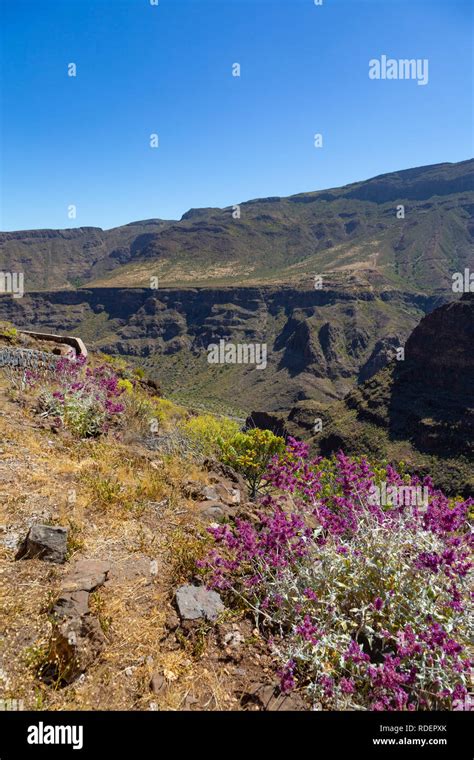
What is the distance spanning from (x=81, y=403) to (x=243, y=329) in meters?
148

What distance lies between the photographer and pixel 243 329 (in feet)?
509

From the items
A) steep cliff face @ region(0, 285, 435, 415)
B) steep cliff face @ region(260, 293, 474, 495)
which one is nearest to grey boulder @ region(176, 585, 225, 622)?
steep cliff face @ region(260, 293, 474, 495)

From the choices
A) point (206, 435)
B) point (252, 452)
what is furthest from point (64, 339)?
point (252, 452)

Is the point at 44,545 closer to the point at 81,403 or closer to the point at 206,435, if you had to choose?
the point at 81,403

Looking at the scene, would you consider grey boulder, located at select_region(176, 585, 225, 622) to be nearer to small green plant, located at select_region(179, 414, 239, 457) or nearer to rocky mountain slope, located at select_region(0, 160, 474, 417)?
small green plant, located at select_region(179, 414, 239, 457)

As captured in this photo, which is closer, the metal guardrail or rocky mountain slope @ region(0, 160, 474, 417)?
the metal guardrail

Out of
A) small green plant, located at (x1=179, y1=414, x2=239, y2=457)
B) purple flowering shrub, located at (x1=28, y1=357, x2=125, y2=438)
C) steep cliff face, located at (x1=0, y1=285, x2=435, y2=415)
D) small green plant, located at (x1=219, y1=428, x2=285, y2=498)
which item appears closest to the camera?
purple flowering shrub, located at (x1=28, y1=357, x2=125, y2=438)

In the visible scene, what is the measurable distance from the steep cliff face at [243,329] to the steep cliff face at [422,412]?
133ft

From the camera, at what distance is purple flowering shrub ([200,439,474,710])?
2926mm

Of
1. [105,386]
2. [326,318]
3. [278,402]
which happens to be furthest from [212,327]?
[105,386]

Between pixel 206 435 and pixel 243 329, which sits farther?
pixel 243 329

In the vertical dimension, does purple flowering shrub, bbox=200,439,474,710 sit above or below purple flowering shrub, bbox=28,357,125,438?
below

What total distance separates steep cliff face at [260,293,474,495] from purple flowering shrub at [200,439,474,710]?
3854cm
